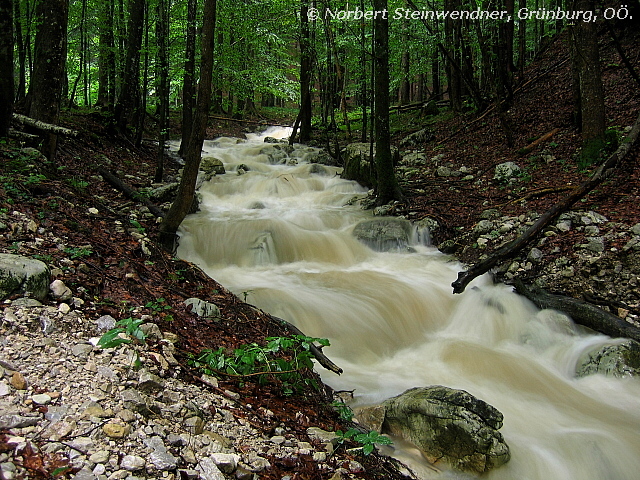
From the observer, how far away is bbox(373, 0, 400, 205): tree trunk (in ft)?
28.2

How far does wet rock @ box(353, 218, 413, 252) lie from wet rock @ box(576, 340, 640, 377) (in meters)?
4.01

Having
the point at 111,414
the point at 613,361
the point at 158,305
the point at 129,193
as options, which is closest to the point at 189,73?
the point at 129,193

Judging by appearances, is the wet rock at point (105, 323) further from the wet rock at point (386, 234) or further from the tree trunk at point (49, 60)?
the wet rock at point (386, 234)

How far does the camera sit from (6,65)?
6.25 m

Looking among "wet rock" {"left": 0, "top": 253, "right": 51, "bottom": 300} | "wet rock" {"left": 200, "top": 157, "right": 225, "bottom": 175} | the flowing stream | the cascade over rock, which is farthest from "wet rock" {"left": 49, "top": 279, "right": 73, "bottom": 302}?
"wet rock" {"left": 200, "top": 157, "right": 225, "bottom": 175}

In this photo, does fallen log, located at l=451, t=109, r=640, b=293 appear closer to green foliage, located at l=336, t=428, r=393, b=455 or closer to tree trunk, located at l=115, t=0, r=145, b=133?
green foliage, located at l=336, t=428, r=393, b=455

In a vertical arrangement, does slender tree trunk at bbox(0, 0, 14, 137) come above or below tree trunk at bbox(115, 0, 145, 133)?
below

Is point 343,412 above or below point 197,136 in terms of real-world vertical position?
below

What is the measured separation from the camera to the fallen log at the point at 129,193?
742 centimetres

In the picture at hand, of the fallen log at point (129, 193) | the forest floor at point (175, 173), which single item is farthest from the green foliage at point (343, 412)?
the fallen log at point (129, 193)

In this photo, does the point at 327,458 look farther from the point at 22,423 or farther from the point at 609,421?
the point at 609,421

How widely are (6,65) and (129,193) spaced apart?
260 cm

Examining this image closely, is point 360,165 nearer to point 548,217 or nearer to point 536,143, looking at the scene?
point 536,143

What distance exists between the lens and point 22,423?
1.75 meters
